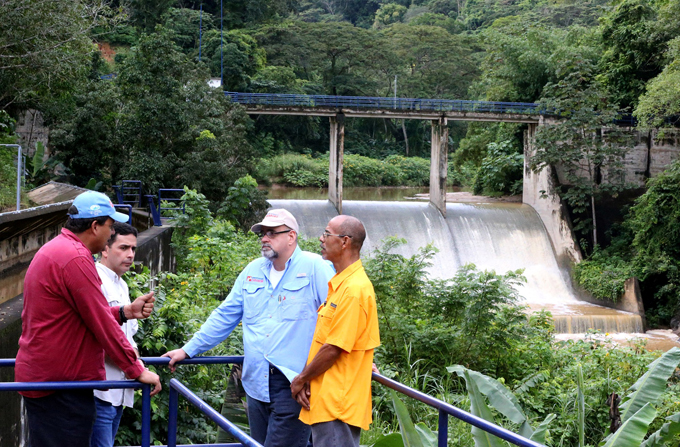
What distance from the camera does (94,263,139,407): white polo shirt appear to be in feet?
9.53

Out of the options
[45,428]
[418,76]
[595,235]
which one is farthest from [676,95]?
[418,76]

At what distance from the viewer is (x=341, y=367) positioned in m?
2.68

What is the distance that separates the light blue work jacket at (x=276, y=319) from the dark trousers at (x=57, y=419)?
0.60m

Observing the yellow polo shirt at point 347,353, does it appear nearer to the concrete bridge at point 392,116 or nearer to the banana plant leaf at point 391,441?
the banana plant leaf at point 391,441

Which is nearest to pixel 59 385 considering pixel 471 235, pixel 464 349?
pixel 464 349

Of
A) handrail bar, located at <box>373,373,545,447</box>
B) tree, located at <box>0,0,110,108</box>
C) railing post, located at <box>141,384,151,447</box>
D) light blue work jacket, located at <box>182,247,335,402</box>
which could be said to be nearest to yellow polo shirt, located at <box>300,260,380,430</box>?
handrail bar, located at <box>373,373,545,447</box>

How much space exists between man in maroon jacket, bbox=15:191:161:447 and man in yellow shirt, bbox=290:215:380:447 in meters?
0.71

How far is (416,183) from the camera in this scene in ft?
126

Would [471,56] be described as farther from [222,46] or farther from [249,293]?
[249,293]

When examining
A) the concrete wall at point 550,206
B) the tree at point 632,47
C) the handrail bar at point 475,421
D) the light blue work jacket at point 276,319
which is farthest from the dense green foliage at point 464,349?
the tree at point 632,47

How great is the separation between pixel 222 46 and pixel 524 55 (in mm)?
15220

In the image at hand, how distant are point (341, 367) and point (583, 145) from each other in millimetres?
20489

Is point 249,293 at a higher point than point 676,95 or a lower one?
A: lower

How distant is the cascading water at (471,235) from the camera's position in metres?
19.8
